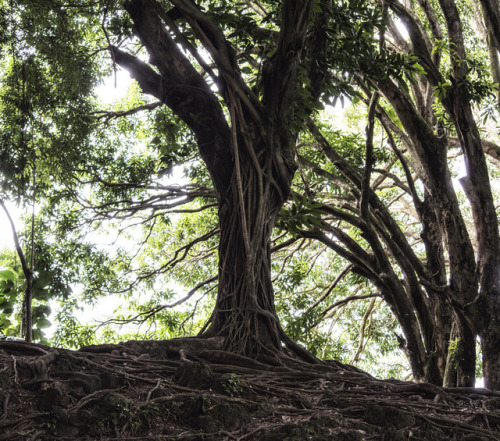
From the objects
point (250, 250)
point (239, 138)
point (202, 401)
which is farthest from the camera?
point (239, 138)

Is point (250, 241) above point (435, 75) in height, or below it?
below

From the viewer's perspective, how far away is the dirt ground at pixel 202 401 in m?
2.04

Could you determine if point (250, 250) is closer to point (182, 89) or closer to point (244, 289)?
point (244, 289)

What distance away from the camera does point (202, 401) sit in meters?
2.24

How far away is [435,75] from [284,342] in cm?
279

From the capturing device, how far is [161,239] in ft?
31.4

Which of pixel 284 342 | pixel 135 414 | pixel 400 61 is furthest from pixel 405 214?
pixel 135 414

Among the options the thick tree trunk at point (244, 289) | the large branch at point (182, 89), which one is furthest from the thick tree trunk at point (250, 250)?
the large branch at point (182, 89)

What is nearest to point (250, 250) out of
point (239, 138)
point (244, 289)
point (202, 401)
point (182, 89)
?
point (244, 289)

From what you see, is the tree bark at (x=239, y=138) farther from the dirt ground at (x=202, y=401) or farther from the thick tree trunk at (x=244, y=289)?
the dirt ground at (x=202, y=401)

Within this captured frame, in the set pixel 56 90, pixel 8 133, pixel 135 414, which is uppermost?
pixel 56 90

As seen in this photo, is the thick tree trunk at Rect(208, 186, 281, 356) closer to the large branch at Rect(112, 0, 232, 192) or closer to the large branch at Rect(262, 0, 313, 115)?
the large branch at Rect(112, 0, 232, 192)

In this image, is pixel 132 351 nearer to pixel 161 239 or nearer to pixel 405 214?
pixel 161 239

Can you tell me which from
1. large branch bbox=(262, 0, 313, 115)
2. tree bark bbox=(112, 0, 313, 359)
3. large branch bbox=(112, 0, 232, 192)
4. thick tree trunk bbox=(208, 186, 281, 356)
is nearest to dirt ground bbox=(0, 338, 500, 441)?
thick tree trunk bbox=(208, 186, 281, 356)
